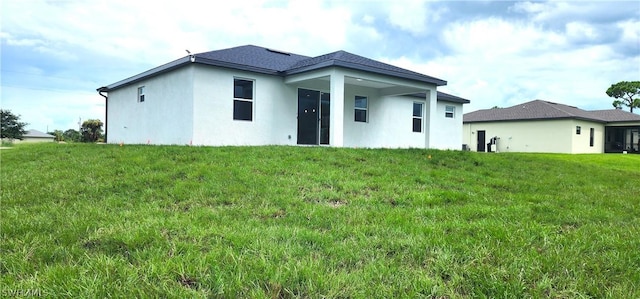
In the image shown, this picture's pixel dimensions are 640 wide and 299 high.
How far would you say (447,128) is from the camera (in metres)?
19.1

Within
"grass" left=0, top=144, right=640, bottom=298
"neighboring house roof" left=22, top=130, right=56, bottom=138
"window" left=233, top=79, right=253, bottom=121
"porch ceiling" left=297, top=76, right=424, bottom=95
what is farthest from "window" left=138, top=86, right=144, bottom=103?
"neighboring house roof" left=22, top=130, right=56, bottom=138

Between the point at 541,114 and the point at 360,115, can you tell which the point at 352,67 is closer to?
the point at 360,115

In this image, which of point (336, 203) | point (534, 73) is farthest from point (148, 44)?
point (534, 73)

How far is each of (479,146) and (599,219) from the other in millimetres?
27612

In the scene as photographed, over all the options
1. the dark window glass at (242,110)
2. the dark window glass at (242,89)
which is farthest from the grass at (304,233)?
the dark window glass at (242,89)

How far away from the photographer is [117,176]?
5.87 m

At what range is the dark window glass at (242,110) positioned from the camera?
12203 millimetres

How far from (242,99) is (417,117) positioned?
913 cm

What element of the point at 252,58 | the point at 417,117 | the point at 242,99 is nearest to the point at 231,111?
the point at 242,99

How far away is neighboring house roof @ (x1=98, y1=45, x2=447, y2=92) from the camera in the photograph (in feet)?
37.7

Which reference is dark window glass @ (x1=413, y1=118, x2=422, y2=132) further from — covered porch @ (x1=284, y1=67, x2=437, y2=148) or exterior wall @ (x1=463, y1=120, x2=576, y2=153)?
exterior wall @ (x1=463, y1=120, x2=576, y2=153)

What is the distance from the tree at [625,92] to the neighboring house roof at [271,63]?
136ft

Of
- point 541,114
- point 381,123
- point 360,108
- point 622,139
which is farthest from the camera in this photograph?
point 622,139

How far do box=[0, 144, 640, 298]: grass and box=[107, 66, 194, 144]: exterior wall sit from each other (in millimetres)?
5196
